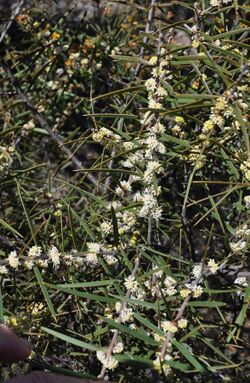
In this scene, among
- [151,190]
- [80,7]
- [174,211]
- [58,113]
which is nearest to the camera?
[151,190]

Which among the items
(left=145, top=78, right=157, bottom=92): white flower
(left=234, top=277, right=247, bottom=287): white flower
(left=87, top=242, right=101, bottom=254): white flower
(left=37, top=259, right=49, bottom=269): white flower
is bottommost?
(left=234, top=277, right=247, bottom=287): white flower

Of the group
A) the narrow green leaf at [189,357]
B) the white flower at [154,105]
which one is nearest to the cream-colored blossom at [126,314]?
the narrow green leaf at [189,357]

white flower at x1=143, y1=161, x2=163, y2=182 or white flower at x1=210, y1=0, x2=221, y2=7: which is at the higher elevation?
white flower at x1=210, y1=0, x2=221, y2=7

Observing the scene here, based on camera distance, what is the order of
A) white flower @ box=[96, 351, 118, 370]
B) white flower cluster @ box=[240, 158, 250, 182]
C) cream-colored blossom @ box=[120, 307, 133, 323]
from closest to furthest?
white flower @ box=[96, 351, 118, 370]
cream-colored blossom @ box=[120, 307, 133, 323]
white flower cluster @ box=[240, 158, 250, 182]

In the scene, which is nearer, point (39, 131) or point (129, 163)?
point (129, 163)

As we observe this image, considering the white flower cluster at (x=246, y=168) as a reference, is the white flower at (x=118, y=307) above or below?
below

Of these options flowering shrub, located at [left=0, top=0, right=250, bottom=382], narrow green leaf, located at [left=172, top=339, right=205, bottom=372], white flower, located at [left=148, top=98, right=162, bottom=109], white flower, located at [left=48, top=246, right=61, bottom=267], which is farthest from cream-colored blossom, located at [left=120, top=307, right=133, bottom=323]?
white flower, located at [left=148, top=98, right=162, bottom=109]

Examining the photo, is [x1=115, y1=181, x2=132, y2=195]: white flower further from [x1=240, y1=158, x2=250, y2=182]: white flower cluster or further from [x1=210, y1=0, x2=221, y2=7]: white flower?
[x1=210, y1=0, x2=221, y2=7]: white flower

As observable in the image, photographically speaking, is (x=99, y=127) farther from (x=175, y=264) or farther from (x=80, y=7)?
(x=80, y=7)

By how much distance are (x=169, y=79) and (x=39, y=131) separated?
971 millimetres

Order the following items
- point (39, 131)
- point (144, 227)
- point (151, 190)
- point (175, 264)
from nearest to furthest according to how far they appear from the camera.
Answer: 1. point (151, 190)
2. point (144, 227)
3. point (175, 264)
4. point (39, 131)

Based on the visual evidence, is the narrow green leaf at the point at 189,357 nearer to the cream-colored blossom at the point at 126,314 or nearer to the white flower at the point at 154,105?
the cream-colored blossom at the point at 126,314

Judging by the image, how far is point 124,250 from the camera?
1.22m

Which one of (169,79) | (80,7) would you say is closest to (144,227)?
(169,79)
